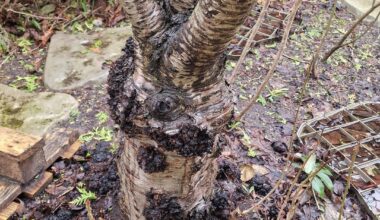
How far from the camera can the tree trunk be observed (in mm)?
1289

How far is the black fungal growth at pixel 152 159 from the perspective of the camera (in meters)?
1.59

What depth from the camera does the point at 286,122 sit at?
9.10 ft

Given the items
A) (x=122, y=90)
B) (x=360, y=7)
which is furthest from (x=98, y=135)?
(x=360, y=7)

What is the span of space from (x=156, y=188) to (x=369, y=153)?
1.46 meters

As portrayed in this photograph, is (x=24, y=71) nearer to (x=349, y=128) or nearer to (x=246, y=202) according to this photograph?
(x=246, y=202)

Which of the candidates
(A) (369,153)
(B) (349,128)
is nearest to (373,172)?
(A) (369,153)

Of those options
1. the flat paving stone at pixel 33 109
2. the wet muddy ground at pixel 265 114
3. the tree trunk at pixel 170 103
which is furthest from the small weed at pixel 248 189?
the flat paving stone at pixel 33 109

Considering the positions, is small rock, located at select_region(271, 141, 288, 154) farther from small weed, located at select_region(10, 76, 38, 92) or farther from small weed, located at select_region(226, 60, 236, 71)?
small weed, located at select_region(10, 76, 38, 92)

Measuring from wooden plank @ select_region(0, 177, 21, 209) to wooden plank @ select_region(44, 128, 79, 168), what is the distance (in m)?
0.21

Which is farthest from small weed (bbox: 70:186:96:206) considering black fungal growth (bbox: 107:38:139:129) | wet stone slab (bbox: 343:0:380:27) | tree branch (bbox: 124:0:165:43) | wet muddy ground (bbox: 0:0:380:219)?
wet stone slab (bbox: 343:0:380:27)

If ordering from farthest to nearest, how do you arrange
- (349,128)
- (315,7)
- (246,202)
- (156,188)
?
(315,7)
(349,128)
(246,202)
(156,188)

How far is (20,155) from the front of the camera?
78.6 inches

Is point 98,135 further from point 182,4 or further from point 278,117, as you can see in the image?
point 182,4

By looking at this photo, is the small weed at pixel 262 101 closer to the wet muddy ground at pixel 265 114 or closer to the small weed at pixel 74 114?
the wet muddy ground at pixel 265 114
